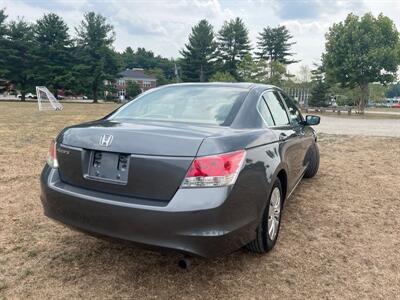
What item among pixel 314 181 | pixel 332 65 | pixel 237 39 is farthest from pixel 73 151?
pixel 237 39

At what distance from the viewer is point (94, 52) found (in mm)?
49188

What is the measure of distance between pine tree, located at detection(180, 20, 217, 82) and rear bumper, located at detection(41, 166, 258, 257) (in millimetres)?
55663

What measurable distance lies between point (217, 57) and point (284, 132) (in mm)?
56639

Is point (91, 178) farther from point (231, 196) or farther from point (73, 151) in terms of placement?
point (231, 196)

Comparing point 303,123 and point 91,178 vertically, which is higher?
point 303,123

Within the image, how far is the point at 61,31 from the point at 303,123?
50.1 meters

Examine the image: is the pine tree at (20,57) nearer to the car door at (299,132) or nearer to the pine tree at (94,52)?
the pine tree at (94,52)

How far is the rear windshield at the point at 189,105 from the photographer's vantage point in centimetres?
304

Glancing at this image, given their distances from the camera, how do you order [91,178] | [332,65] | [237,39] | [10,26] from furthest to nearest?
Result: [237,39], [10,26], [332,65], [91,178]

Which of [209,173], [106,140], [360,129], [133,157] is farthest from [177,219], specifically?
[360,129]

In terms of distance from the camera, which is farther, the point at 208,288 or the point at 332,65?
the point at 332,65

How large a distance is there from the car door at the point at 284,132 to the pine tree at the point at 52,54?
47528 mm

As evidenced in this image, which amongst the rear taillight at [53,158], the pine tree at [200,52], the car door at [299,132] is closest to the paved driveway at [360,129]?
the car door at [299,132]

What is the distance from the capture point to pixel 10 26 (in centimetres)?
4609
